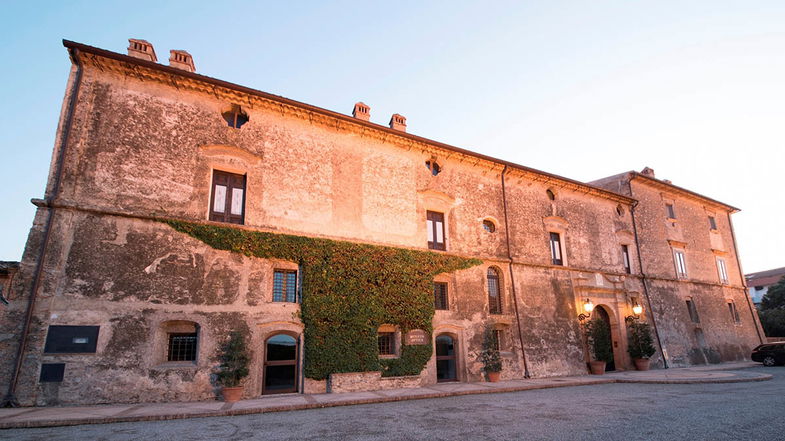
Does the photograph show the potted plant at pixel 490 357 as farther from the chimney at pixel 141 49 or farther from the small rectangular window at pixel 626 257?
the chimney at pixel 141 49

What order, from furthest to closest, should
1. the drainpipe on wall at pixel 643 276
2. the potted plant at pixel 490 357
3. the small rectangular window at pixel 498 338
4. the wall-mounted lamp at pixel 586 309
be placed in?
the drainpipe on wall at pixel 643 276
the wall-mounted lamp at pixel 586 309
the small rectangular window at pixel 498 338
the potted plant at pixel 490 357

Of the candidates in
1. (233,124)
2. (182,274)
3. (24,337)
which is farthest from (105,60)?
(24,337)

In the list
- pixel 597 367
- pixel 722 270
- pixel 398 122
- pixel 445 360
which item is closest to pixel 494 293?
pixel 445 360

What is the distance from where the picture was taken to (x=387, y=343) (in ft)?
50.1

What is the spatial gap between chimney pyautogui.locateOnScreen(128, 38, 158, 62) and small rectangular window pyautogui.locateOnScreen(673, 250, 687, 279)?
29642 mm

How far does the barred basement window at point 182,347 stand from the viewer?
39.2 ft

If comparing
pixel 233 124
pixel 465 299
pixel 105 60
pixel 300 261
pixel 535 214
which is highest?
pixel 105 60

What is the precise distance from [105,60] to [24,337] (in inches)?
314

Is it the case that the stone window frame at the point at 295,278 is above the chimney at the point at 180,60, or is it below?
below

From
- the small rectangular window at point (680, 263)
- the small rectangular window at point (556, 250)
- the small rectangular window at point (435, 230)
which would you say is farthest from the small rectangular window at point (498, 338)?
the small rectangular window at point (680, 263)

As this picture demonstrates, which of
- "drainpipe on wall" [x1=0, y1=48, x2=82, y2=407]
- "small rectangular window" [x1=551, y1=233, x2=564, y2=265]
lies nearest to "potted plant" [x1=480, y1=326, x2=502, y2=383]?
"small rectangular window" [x1=551, y1=233, x2=564, y2=265]

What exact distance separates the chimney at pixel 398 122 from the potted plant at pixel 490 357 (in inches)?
365

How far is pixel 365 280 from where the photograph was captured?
14.8 metres

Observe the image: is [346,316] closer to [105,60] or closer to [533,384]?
[533,384]
